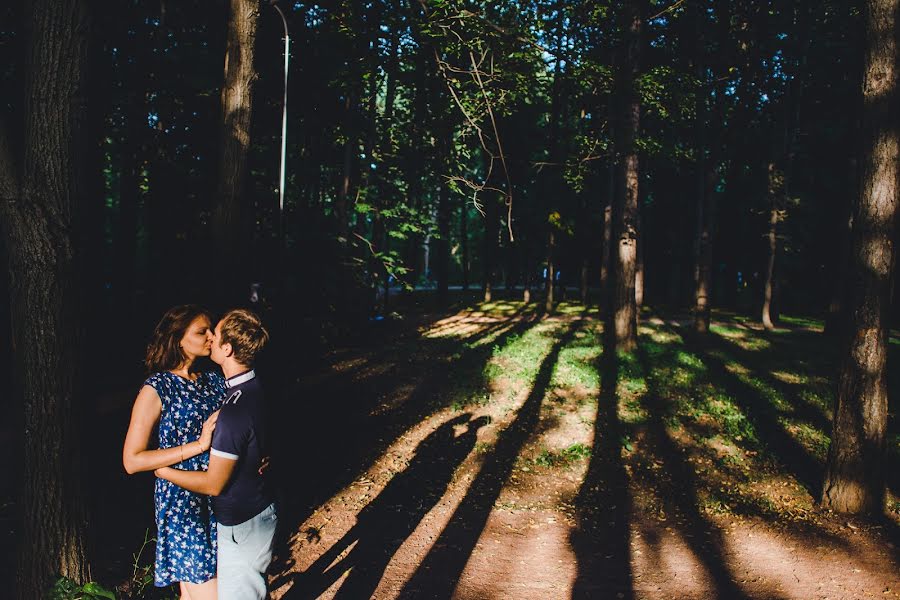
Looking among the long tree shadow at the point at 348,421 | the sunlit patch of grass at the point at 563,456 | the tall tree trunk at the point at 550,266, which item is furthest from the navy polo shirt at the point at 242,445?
the tall tree trunk at the point at 550,266

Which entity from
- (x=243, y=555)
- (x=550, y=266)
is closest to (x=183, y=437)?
(x=243, y=555)

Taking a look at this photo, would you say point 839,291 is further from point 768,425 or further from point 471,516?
point 471,516

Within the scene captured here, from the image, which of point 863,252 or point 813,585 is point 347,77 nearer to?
point 863,252

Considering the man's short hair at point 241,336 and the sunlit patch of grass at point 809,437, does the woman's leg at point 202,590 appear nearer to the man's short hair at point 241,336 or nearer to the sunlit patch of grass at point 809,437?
the man's short hair at point 241,336

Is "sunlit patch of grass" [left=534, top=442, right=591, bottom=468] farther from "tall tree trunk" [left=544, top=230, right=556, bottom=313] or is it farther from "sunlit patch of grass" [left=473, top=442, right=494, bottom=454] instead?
"tall tree trunk" [left=544, top=230, right=556, bottom=313]

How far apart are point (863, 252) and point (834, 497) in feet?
9.24

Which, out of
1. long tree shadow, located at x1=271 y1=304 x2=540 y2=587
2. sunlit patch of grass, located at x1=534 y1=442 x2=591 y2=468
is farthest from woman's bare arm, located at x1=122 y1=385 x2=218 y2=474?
sunlit patch of grass, located at x1=534 y1=442 x2=591 y2=468

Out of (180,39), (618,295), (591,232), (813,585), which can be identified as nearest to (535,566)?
(813,585)

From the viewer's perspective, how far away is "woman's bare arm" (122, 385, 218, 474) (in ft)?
9.30

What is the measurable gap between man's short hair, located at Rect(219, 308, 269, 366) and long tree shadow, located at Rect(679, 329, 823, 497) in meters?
7.04

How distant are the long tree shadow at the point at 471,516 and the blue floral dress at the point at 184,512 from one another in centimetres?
219

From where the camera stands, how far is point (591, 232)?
2959 centimetres

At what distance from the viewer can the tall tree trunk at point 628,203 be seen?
1101cm

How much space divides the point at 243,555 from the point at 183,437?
0.71 meters
